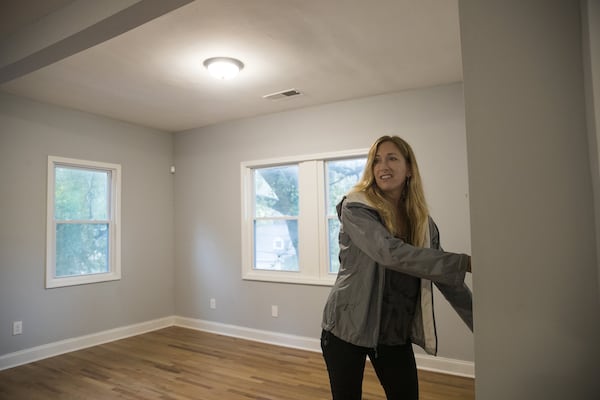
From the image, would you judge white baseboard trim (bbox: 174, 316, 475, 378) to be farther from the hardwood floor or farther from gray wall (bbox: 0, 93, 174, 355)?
gray wall (bbox: 0, 93, 174, 355)

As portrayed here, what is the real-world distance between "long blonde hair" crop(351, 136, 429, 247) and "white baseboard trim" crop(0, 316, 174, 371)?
4151 mm

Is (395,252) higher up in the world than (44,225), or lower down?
lower down

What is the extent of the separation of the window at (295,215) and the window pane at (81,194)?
1.74 meters

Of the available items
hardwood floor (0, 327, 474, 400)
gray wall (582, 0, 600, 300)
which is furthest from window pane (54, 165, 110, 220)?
gray wall (582, 0, 600, 300)

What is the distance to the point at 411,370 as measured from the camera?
151cm

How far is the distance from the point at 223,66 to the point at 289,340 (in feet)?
10.1

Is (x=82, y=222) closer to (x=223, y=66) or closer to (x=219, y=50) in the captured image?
(x=223, y=66)

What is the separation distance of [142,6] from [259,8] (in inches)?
29.7

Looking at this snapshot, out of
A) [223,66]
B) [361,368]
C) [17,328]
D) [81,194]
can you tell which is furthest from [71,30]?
[17,328]

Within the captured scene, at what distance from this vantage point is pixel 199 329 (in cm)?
520

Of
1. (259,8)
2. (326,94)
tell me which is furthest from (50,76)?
(326,94)

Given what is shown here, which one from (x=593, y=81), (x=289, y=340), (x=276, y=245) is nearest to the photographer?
(x=593, y=81)

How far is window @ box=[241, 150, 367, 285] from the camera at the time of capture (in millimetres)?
4359

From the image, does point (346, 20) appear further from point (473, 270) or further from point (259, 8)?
point (473, 270)
